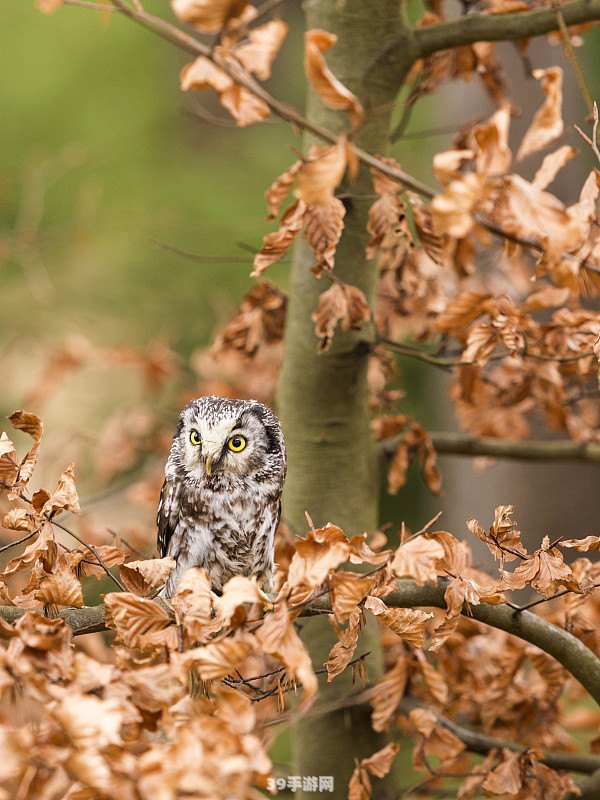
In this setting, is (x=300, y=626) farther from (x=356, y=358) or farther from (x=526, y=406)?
(x=526, y=406)

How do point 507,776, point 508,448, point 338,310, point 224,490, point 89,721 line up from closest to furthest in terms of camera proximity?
point 89,721 → point 507,776 → point 338,310 → point 224,490 → point 508,448

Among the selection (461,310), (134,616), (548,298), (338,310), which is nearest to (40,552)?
(134,616)

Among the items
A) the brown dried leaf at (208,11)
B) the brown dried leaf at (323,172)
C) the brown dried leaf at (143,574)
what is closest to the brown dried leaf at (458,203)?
the brown dried leaf at (323,172)

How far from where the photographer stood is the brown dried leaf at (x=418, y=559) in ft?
3.49

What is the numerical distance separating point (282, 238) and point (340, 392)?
517 mm

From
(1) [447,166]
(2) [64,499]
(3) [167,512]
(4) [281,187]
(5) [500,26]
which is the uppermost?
(5) [500,26]

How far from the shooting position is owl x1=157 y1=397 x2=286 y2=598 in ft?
5.54

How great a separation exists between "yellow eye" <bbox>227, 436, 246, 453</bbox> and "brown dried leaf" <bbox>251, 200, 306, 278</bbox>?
368 millimetres

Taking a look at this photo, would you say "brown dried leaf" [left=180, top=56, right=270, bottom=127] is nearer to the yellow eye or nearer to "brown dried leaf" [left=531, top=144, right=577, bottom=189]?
"brown dried leaf" [left=531, top=144, right=577, bottom=189]

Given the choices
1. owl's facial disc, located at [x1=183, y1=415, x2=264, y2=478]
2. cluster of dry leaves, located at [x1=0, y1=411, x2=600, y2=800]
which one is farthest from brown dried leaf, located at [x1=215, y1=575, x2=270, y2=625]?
owl's facial disc, located at [x1=183, y1=415, x2=264, y2=478]

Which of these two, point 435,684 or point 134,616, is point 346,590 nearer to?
point 134,616

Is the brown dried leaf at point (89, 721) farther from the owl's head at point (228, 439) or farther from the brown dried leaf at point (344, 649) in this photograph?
the owl's head at point (228, 439)

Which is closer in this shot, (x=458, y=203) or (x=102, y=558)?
(x=458, y=203)

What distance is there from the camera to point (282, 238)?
4.64ft
